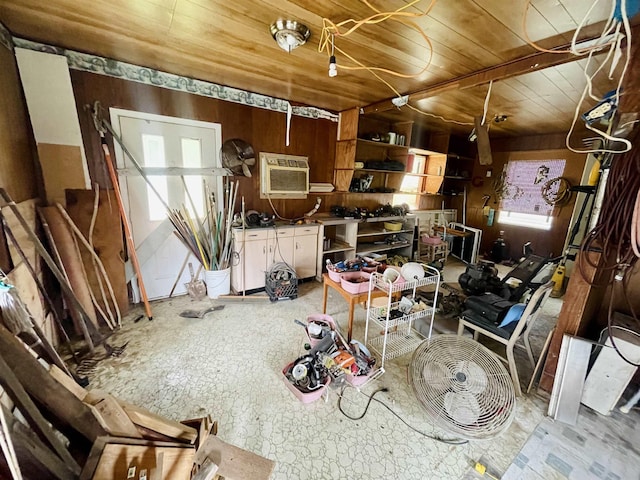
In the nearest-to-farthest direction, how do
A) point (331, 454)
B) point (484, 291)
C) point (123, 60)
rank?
point (331, 454) < point (123, 60) < point (484, 291)

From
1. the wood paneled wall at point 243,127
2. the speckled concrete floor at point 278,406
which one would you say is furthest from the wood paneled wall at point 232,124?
the speckled concrete floor at point 278,406

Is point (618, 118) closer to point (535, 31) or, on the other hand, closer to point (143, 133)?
point (535, 31)

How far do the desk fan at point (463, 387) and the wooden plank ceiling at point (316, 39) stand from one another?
2.00 m

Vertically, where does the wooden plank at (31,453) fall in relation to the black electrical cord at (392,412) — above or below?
above

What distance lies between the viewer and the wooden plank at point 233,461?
46.6 inches

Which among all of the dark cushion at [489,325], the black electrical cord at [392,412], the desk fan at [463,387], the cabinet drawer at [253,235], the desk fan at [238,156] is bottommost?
the black electrical cord at [392,412]

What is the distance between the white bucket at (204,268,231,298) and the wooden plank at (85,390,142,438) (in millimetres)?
2150

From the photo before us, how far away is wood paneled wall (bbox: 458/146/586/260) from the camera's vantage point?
435 cm

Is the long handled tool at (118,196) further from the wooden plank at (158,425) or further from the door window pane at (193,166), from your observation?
the wooden plank at (158,425)

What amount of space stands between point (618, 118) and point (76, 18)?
344cm

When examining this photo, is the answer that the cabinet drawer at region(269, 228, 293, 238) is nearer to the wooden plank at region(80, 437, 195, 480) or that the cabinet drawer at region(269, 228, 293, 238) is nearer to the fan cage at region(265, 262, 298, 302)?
the fan cage at region(265, 262, 298, 302)

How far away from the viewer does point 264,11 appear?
4.94ft

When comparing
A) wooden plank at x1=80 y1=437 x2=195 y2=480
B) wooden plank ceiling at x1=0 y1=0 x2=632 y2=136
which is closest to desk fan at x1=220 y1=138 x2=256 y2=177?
wooden plank ceiling at x1=0 y1=0 x2=632 y2=136

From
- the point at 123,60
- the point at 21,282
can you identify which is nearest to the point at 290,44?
the point at 123,60
